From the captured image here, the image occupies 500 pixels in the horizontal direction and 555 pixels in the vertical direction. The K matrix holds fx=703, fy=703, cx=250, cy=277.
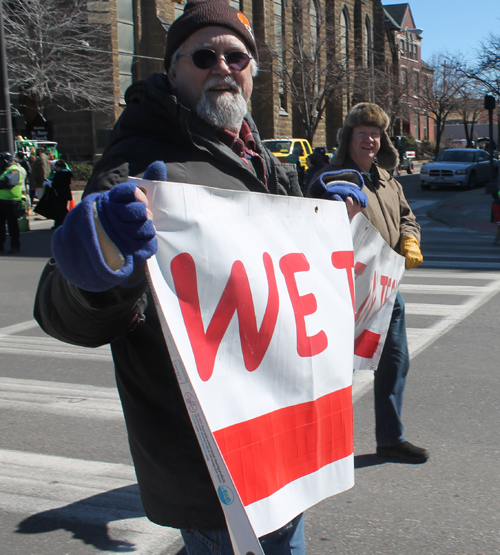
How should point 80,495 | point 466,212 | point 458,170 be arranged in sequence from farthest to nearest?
point 458,170 → point 466,212 → point 80,495

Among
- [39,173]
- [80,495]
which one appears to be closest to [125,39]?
[39,173]

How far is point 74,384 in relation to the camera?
17.6 feet

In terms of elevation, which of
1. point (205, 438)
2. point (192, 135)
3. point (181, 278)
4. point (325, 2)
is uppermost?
point (325, 2)

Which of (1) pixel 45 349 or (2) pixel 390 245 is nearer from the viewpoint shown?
(2) pixel 390 245

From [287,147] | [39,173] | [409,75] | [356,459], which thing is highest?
[409,75]

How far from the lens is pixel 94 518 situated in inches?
129

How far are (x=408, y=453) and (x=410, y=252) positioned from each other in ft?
3.65

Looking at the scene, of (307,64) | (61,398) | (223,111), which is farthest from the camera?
(307,64)

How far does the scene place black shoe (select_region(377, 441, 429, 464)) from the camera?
3.88 m

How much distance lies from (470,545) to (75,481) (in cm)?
197

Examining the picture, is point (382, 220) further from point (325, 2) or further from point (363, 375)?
point (325, 2)

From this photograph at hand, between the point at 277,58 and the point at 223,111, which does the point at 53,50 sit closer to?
the point at 277,58

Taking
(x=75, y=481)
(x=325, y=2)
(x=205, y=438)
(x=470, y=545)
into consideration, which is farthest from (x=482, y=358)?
(x=325, y=2)

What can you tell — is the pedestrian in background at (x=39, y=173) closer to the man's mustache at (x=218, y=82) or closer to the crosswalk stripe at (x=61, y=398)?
the crosswalk stripe at (x=61, y=398)
